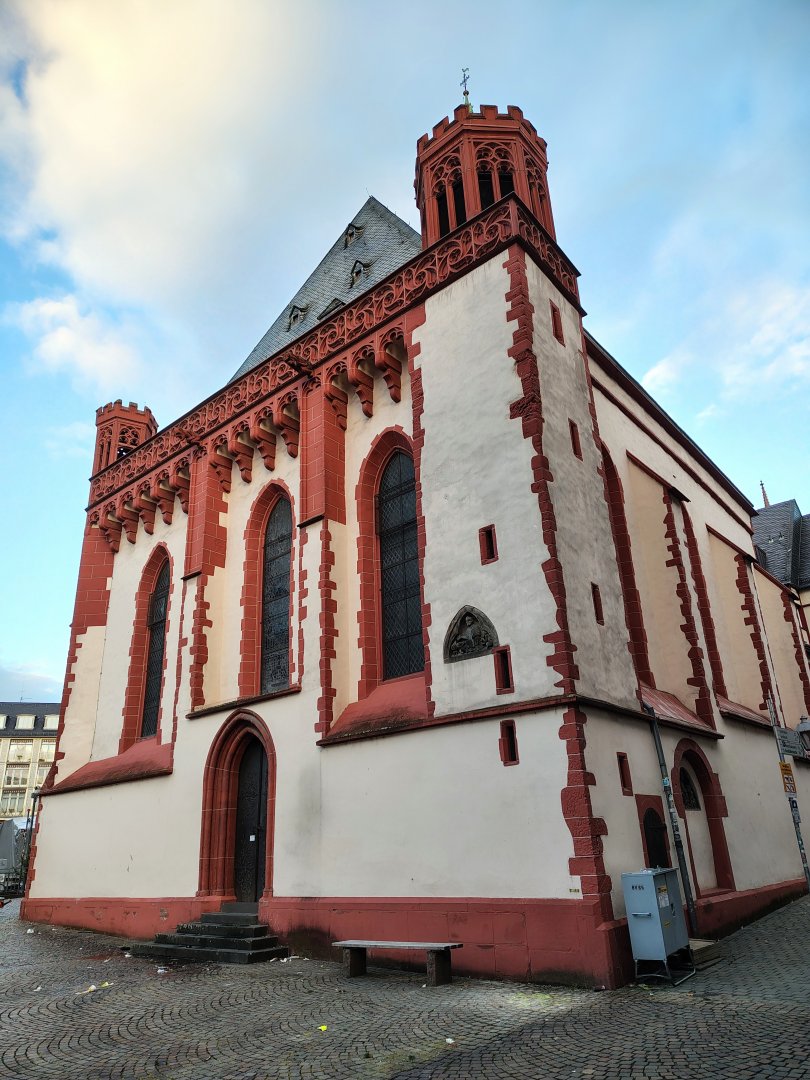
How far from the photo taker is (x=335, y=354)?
1513cm

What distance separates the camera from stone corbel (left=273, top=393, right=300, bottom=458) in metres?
16.0

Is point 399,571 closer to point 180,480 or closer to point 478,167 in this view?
point 180,480

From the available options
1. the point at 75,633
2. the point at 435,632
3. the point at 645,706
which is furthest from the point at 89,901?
the point at 645,706

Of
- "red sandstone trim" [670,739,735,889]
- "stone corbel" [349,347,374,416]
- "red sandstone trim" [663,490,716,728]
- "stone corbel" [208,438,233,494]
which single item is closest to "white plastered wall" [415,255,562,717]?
"stone corbel" [349,347,374,416]

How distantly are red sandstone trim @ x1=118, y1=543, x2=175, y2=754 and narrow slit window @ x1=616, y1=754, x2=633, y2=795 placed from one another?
10594mm

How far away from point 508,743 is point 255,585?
25.6ft

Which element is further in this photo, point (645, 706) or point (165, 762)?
point (165, 762)

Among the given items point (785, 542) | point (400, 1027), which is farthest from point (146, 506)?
point (785, 542)

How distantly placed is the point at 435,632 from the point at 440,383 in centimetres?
420

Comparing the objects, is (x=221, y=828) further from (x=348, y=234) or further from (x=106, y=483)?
(x=348, y=234)

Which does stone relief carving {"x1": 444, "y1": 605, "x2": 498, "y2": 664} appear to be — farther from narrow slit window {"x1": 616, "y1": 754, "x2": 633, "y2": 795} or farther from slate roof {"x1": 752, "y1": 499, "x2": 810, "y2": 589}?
slate roof {"x1": 752, "y1": 499, "x2": 810, "y2": 589}

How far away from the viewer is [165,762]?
1556cm

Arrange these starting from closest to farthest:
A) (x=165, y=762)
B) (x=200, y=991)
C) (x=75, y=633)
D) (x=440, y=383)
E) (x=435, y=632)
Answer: (x=200, y=991), (x=435, y=632), (x=440, y=383), (x=165, y=762), (x=75, y=633)

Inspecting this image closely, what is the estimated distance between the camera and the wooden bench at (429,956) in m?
8.72
